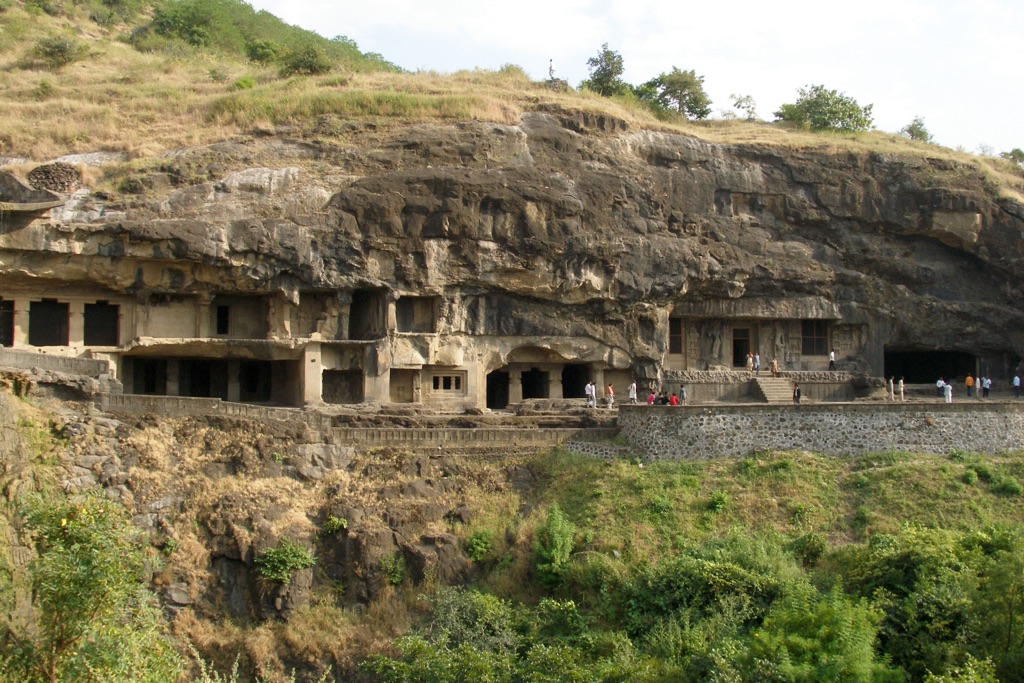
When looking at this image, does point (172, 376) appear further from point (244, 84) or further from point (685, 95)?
point (685, 95)

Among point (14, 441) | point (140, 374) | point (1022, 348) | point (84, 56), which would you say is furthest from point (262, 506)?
point (84, 56)

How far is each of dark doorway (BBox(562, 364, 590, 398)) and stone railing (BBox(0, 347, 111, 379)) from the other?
1394 cm

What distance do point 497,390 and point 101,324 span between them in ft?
38.2

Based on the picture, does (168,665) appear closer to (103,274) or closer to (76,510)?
(76,510)

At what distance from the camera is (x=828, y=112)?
39594 millimetres

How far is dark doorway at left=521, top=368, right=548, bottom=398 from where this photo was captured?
1209 inches

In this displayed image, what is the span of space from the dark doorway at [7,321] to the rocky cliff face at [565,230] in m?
1.72

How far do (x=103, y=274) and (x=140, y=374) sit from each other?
4.16 m

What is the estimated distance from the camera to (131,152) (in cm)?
2700

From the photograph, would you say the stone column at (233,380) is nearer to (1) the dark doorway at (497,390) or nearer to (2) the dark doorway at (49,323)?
(2) the dark doorway at (49,323)

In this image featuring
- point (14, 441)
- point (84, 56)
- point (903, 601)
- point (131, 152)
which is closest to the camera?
point (903, 601)

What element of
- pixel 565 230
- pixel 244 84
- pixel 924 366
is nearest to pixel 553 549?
pixel 565 230

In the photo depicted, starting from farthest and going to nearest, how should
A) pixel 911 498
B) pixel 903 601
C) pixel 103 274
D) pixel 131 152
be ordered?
1. pixel 131 152
2. pixel 103 274
3. pixel 911 498
4. pixel 903 601

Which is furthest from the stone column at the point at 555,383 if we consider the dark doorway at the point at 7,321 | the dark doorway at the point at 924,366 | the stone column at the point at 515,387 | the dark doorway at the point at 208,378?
the dark doorway at the point at 7,321
